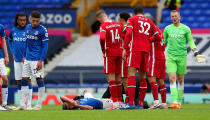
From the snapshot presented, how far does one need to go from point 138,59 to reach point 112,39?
107 cm

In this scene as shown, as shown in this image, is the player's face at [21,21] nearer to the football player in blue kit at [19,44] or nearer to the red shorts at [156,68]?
the football player in blue kit at [19,44]

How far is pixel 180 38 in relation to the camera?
13773 mm

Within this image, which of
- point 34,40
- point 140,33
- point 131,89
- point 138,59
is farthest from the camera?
point 34,40

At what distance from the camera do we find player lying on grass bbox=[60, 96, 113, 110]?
12438mm

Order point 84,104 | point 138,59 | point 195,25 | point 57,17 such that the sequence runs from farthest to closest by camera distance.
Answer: point 57,17 < point 195,25 < point 84,104 < point 138,59

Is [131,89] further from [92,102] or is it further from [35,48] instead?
[35,48]

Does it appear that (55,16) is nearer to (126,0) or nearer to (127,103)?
(126,0)

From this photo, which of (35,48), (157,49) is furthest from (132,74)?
A: (35,48)

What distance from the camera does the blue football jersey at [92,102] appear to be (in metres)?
12.7

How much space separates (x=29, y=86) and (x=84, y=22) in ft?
52.2

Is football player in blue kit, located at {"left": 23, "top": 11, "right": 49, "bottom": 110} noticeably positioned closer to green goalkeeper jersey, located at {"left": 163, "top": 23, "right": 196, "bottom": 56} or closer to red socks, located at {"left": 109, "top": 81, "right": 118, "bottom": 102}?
red socks, located at {"left": 109, "top": 81, "right": 118, "bottom": 102}

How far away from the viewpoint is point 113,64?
12.9 m

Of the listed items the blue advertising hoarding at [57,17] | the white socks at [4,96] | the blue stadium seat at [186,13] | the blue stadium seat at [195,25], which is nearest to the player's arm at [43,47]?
the white socks at [4,96]

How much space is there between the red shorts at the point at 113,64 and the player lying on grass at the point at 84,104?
0.70m
